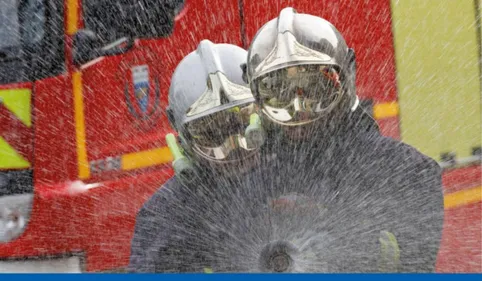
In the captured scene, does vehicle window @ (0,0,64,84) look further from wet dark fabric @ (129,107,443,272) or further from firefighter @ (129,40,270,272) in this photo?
wet dark fabric @ (129,107,443,272)

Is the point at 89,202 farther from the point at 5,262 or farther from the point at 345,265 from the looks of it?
the point at 345,265

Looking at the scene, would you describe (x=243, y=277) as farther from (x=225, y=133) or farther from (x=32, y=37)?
(x=32, y=37)

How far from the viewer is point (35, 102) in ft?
14.3

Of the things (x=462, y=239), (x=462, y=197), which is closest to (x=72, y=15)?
(x=462, y=197)

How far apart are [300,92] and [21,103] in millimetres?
1453

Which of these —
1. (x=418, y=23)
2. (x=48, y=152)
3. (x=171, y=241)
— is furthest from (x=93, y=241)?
(x=418, y=23)

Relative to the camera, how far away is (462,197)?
4305 millimetres

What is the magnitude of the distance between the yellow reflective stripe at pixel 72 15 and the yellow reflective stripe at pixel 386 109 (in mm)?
1329

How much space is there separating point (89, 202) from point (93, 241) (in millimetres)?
166

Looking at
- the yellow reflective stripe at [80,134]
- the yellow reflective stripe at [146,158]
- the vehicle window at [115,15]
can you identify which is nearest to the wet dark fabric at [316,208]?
the yellow reflective stripe at [146,158]

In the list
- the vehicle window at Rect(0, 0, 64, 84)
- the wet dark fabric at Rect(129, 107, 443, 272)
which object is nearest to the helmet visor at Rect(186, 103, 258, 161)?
the wet dark fabric at Rect(129, 107, 443, 272)

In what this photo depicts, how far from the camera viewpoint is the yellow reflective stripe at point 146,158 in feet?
14.0

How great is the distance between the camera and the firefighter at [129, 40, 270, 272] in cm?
359

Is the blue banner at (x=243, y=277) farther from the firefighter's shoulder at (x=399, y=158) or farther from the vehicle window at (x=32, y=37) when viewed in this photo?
the vehicle window at (x=32, y=37)
